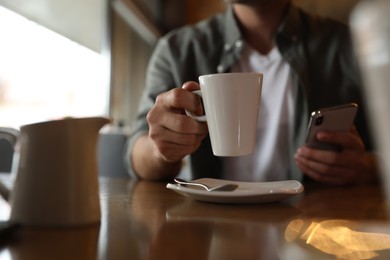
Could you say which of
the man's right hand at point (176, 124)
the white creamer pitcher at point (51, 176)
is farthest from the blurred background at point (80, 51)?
the white creamer pitcher at point (51, 176)

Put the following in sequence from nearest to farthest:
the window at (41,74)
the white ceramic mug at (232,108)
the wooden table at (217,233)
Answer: the wooden table at (217,233)
the white ceramic mug at (232,108)
the window at (41,74)

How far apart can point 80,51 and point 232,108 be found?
6.62ft

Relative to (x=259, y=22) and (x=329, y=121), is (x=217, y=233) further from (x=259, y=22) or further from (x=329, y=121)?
(x=259, y=22)

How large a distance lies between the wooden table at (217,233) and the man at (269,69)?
1.44 ft

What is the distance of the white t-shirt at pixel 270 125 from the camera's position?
1.15 metres

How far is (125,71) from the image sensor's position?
3.07 m

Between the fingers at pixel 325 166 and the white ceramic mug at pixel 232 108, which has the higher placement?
the white ceramic mug at pixel 232 108

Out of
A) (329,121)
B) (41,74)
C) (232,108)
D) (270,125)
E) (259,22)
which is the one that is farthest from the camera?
(41,74)

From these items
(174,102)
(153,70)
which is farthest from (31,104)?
(174,102)

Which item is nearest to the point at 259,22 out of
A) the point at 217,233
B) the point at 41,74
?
the point at 217,233

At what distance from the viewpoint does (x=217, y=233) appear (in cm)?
44

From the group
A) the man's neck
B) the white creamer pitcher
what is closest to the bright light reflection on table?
the white creamer pitcher

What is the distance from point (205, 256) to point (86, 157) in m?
0.18

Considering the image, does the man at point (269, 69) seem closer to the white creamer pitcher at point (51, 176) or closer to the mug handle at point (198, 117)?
the mug handle at point (198, 117)
